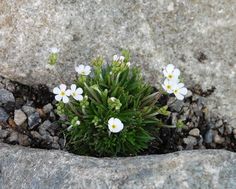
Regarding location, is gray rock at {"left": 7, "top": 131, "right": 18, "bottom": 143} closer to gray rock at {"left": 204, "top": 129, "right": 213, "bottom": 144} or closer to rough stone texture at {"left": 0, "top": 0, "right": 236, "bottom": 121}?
rough stone texture at {"left": 0, "top": 0, "right": 236, "bottom": 121}

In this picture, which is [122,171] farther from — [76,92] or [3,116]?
[3,116]

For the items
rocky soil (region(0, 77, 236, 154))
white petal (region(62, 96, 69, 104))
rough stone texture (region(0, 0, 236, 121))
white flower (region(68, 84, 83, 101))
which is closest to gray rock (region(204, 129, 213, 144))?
rocky soil (region(0, 77, 236, 154))

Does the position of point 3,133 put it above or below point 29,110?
below

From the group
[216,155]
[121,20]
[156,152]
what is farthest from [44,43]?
[216,155]

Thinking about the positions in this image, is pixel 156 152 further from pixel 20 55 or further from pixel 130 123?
pixel 20 55

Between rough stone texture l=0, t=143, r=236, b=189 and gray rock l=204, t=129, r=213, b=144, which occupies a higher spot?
rough stone texture l=0, t=143, r=236, b=189

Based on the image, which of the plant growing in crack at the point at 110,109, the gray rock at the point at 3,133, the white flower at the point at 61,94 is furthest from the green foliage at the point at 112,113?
the gray rock at the point at 3,133

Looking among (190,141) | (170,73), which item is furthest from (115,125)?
(190,141)
